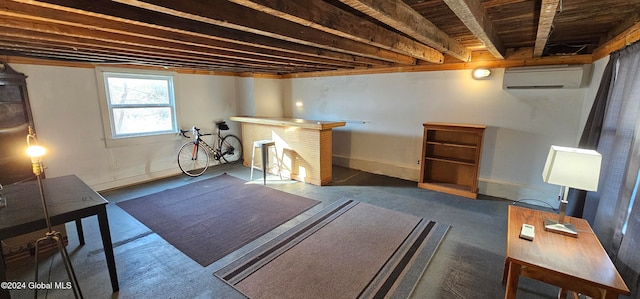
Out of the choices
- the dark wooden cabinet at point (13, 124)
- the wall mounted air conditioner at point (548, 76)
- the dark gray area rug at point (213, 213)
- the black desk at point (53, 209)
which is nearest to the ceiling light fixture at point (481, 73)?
the wall mounted air conditioner at point (548, 76)

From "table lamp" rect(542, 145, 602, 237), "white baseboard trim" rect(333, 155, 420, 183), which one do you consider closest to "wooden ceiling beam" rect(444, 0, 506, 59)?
"table lamp" rect(542, 145, 602, 237)

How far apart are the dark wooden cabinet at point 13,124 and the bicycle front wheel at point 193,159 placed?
2095mm

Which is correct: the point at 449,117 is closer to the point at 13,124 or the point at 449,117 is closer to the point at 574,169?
the point at 574,169

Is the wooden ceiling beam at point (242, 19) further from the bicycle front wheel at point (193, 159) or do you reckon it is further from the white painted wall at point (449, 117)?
the bicycle front wheel at point (193, 159)

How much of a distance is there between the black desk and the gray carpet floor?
1.01ft

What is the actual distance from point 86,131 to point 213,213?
2.63m

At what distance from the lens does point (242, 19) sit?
1894 mm

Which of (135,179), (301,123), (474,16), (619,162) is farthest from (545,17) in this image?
(135,179)

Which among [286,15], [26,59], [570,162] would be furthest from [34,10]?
[570,162]

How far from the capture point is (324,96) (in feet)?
19.2

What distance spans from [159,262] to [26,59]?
137 inches

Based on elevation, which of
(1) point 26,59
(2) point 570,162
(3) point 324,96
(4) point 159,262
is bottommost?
(4) point 159,262

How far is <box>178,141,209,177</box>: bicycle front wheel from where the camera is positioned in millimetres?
5340

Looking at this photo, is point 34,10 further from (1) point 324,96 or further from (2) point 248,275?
(1) point 324,96
